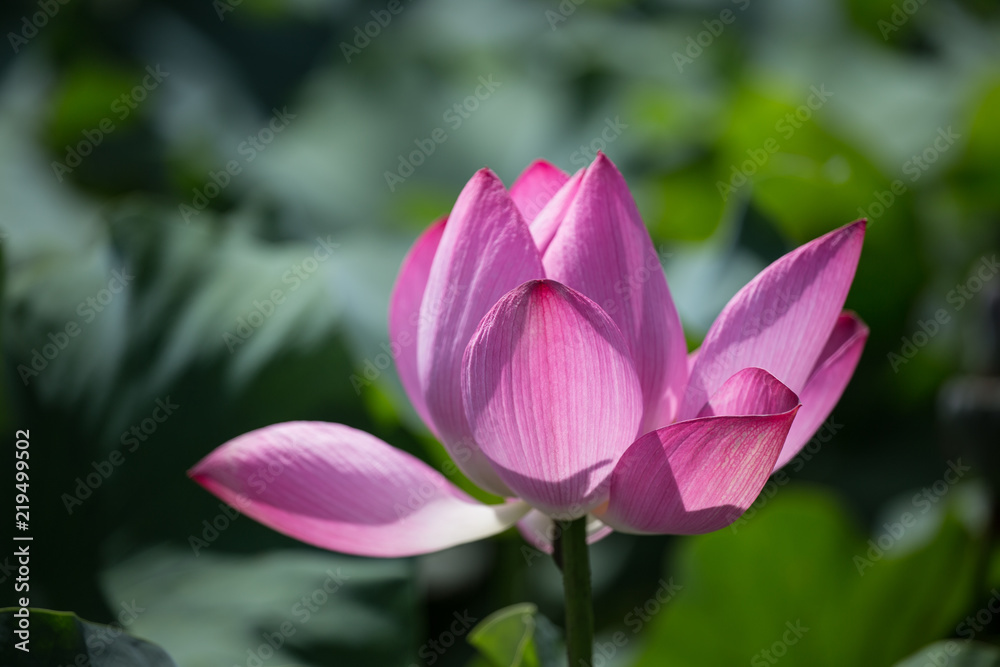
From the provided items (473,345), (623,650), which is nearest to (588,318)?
(473,345)

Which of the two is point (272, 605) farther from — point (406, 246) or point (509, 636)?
point (406, 246)

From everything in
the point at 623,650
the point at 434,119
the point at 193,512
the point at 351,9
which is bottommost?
the point at 623,650

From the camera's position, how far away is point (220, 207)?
4.04 feet

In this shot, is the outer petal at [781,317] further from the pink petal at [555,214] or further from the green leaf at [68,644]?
the green leaf at [68,644]

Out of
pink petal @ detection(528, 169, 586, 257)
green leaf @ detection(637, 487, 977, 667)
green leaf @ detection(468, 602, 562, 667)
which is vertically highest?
pink petal @ detection(528, 169, 586, 257)

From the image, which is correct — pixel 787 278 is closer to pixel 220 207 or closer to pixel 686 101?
pixel 220 207

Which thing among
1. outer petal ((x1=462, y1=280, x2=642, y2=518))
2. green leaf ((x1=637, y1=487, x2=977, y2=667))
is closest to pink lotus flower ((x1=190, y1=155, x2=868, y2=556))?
outer petal ((x1=462, y1=280, x2=642, y2=518))

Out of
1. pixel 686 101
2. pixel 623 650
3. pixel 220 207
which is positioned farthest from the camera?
pixel 686 101

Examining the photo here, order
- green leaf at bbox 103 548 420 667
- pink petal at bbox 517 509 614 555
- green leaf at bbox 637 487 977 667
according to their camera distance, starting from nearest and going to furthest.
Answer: pink petal at bbox 517 509 614 555 < green leaf at bbox 103 548 420 667 < green leaf at bbox 637 487 977 667

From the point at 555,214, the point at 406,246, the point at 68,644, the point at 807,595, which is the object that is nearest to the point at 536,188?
the point at 555,214

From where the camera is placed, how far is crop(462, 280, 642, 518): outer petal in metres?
0.35

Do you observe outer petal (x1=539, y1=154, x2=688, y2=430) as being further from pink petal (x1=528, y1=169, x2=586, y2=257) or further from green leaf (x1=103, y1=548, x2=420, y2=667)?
green leaf (x1=103, y1=548, x2=420, y2=667)

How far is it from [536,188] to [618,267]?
89 mm

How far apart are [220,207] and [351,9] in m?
0.82
